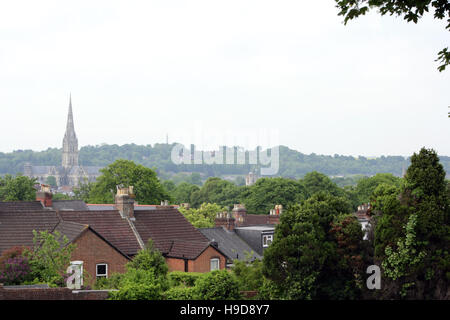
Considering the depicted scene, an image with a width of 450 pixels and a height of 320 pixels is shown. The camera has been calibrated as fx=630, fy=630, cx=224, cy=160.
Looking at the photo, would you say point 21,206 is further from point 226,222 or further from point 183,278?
point 183,278

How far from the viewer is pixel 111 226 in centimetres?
4041

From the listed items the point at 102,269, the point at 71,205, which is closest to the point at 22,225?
the point at 102,269

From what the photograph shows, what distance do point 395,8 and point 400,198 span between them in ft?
52.0

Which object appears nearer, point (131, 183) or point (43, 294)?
point (43, 294)

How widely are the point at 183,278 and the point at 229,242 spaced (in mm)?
16918

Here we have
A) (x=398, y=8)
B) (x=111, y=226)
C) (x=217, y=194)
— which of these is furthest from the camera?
(x=217, y=194)

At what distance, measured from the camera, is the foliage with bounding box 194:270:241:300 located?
2398 centimetres

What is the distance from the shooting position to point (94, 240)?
1406 inches

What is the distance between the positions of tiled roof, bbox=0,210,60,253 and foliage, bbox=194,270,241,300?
16.2 metres

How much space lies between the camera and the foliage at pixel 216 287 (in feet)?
78.7

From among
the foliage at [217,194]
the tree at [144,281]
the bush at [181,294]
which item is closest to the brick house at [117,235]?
the tree at [144,281]

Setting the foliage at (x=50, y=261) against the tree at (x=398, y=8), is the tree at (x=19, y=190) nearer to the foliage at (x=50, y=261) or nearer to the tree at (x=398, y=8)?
the foliage at (x=50, y=261)
